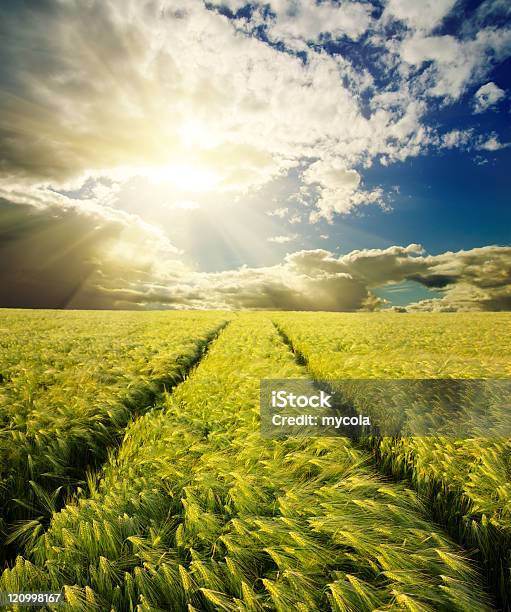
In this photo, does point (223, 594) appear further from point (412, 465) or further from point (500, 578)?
point (412, 465)

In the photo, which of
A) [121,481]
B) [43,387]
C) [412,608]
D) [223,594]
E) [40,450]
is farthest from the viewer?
[43,387]

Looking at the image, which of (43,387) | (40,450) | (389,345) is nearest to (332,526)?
(40,450)

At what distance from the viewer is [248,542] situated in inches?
123

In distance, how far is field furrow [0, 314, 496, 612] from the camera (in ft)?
8.59

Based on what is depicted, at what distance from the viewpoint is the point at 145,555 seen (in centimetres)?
301

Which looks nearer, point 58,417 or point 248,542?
point 248,542

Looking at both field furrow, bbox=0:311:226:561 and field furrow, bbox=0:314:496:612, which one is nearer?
field furrow, bbox=0:314:496:612

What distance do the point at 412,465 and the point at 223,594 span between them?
3292 mm

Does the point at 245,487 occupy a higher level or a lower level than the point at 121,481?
higher

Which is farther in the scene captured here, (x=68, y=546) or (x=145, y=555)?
(x=68, y=546)

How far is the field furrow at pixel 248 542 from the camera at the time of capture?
2.62m

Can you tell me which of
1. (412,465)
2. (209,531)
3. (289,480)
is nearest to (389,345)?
(412,465)

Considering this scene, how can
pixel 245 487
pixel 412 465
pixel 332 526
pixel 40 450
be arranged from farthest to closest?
1. pixel 40 450
2. pixel 412 465
3. pixel 245 487
4. pixel 332 526

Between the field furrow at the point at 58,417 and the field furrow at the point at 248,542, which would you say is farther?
the field furrow at the point at 58,417
